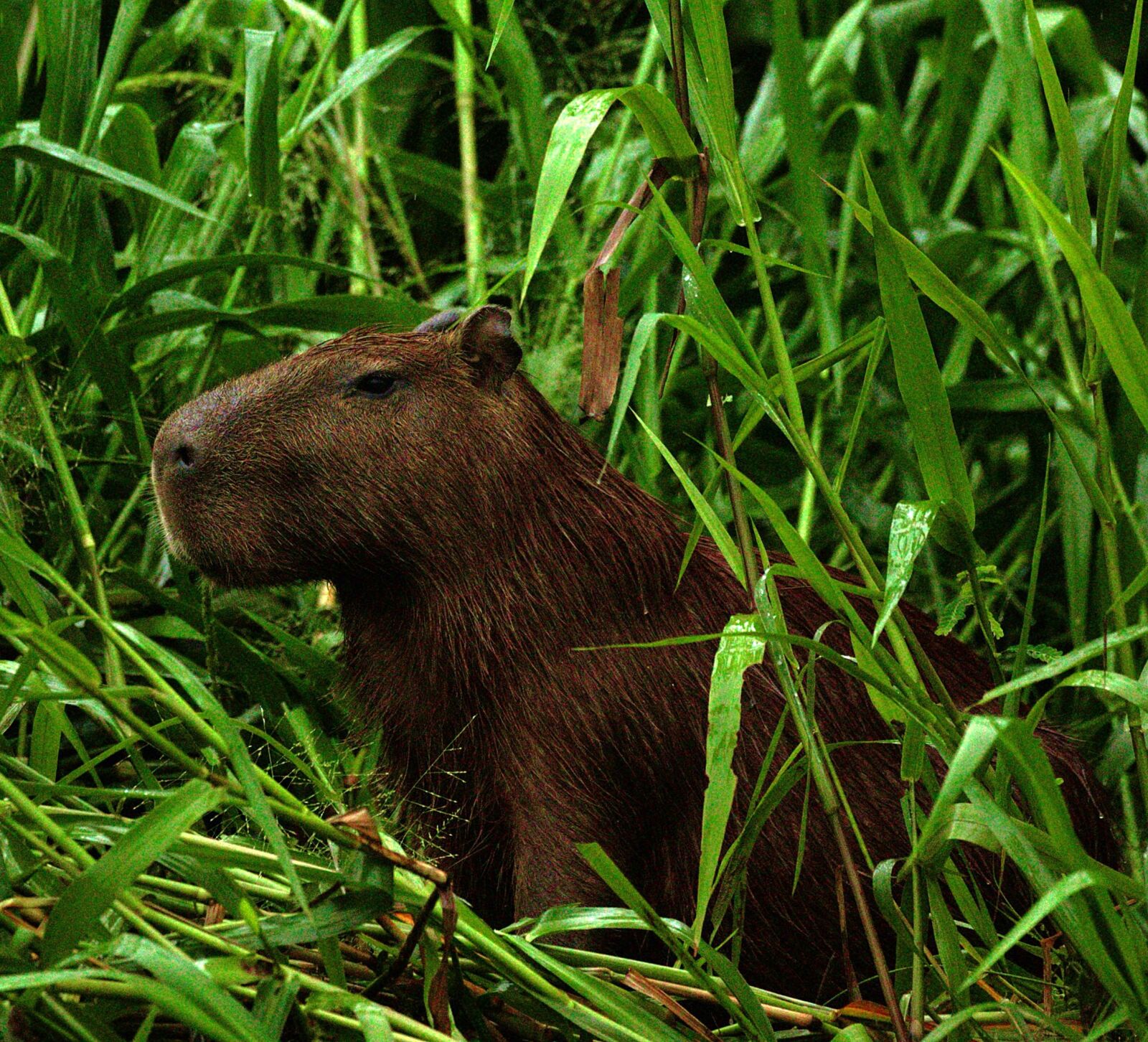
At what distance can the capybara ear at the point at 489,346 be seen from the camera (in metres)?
1.88

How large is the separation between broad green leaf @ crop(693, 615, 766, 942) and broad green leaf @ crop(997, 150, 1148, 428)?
394 mm

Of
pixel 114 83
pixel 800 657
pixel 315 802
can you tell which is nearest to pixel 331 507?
pixel 315 802

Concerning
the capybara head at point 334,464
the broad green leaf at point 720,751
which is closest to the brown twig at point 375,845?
the broad green leaf at point 720,751

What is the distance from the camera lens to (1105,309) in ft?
4.54

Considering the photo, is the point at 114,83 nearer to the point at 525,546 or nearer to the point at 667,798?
the point at 525,546

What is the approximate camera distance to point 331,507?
181cm

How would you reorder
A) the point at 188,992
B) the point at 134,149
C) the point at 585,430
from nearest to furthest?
the point at 188,992
the point at 134,149
the point at 585,430

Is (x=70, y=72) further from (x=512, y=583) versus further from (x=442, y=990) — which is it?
(x=442, y=990)

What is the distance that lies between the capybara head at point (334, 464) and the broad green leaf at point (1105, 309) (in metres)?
0.72

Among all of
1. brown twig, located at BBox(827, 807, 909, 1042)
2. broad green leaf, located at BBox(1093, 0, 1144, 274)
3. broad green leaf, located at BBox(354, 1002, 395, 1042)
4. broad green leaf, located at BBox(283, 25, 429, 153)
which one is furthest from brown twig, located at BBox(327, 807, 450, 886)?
broad green leaf, located at BBox(283, 25, 429, 153)

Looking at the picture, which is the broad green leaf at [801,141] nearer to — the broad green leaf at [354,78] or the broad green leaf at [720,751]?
the broad green leaf at [354,78]

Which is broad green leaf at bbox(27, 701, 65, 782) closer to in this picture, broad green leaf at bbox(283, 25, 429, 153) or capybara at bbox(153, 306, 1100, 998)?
capybara at bbox(153, 306, 1100, 998)

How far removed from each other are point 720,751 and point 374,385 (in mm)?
675

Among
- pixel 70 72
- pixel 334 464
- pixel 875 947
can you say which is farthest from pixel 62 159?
pixel 875 947
